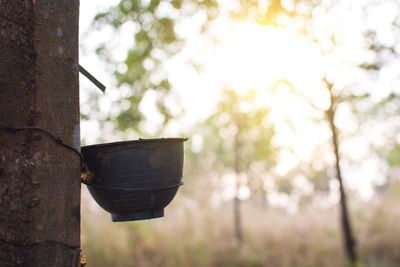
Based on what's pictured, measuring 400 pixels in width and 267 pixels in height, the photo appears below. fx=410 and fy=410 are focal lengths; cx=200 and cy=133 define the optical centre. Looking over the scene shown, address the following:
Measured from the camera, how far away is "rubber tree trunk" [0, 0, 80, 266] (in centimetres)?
161

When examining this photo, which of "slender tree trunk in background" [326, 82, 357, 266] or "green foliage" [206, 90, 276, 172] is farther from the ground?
"green foliage" [206, 90, 276, 172]

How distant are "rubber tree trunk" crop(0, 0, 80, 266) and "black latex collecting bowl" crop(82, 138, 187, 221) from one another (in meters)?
0.14

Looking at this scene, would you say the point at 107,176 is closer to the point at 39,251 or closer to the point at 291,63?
the point at 39,251

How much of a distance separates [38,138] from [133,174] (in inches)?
18.3

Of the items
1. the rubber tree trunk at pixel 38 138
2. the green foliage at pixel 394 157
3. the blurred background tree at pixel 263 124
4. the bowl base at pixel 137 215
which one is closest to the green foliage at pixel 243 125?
the blurred background tree at pixel 263 124

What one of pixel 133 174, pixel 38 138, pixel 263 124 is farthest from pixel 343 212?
pixel 38 138

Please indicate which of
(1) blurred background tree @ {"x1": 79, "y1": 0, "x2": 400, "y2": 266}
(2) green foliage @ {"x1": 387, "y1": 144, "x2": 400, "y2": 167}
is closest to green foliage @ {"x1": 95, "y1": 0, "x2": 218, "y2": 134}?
(1) blurred background tree @ {"x1": 79, "y1": 0, "x2": 400, "y2": 266}

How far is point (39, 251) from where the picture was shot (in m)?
1.63

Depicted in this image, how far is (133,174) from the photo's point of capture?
1.93m

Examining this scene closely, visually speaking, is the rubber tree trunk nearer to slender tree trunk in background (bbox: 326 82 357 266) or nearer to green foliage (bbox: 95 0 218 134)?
green foliage (bbox: 95 0 218 134)

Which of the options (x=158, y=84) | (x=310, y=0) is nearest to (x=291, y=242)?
(x=310, y=0)

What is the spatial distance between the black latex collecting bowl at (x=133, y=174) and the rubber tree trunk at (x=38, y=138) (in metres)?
0.14

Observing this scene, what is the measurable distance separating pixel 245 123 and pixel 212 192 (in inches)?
323

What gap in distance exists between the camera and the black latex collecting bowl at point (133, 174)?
1.93 metres
